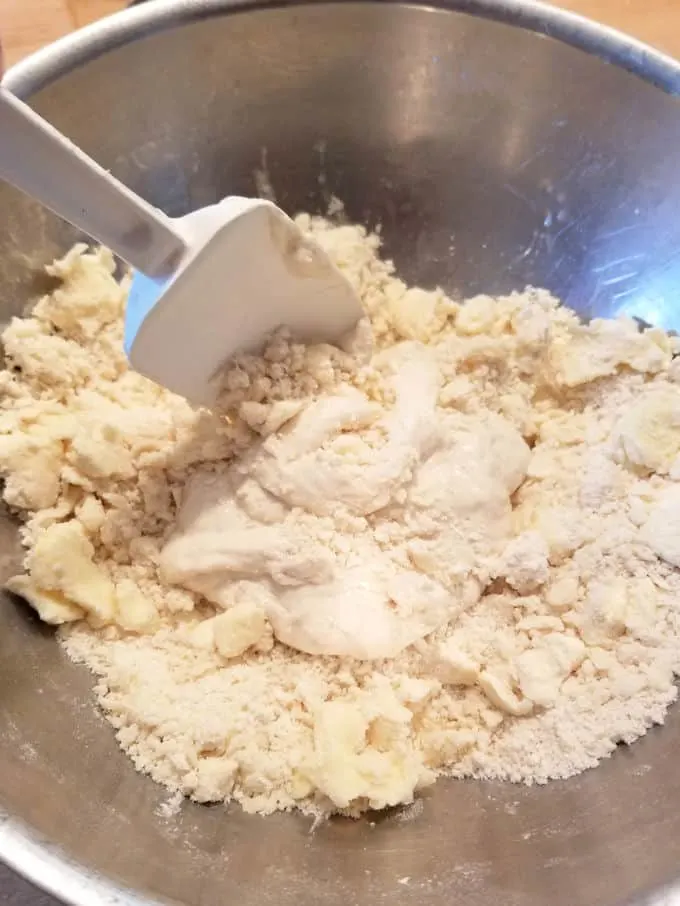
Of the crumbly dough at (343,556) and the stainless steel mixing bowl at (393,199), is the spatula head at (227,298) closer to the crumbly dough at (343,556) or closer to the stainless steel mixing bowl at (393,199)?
the crumbly dough at (343,556)

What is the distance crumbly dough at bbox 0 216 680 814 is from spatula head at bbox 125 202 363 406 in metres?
0.04

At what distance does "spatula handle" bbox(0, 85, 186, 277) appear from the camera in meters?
0.81

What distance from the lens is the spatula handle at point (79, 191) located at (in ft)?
2.66

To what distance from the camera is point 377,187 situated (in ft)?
4.51

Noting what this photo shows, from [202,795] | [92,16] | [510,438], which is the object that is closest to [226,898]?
[202,795]

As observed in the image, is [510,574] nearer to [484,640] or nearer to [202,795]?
[484,640]

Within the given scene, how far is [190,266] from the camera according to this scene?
96cm

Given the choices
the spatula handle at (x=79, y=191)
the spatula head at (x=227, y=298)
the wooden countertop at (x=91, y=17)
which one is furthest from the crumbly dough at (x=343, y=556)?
the wooden countertop at (x=91, y=17)

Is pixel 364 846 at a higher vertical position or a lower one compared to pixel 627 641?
lower

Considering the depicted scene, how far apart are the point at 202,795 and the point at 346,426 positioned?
0.52 metres

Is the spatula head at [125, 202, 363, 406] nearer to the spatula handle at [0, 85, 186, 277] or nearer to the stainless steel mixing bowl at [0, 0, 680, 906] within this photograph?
the spatula handle at [0, 85, 186, 277]

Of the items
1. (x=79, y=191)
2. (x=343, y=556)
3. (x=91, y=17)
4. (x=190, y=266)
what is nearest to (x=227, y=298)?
Answer: (x=190, y=266)

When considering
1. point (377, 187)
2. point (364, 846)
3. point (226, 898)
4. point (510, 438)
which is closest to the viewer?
point (226, 898)

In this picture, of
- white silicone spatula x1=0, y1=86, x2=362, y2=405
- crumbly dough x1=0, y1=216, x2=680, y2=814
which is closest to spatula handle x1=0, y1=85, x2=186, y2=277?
white silicone spatula x1=0, y1=86, x2=362, y2=405
